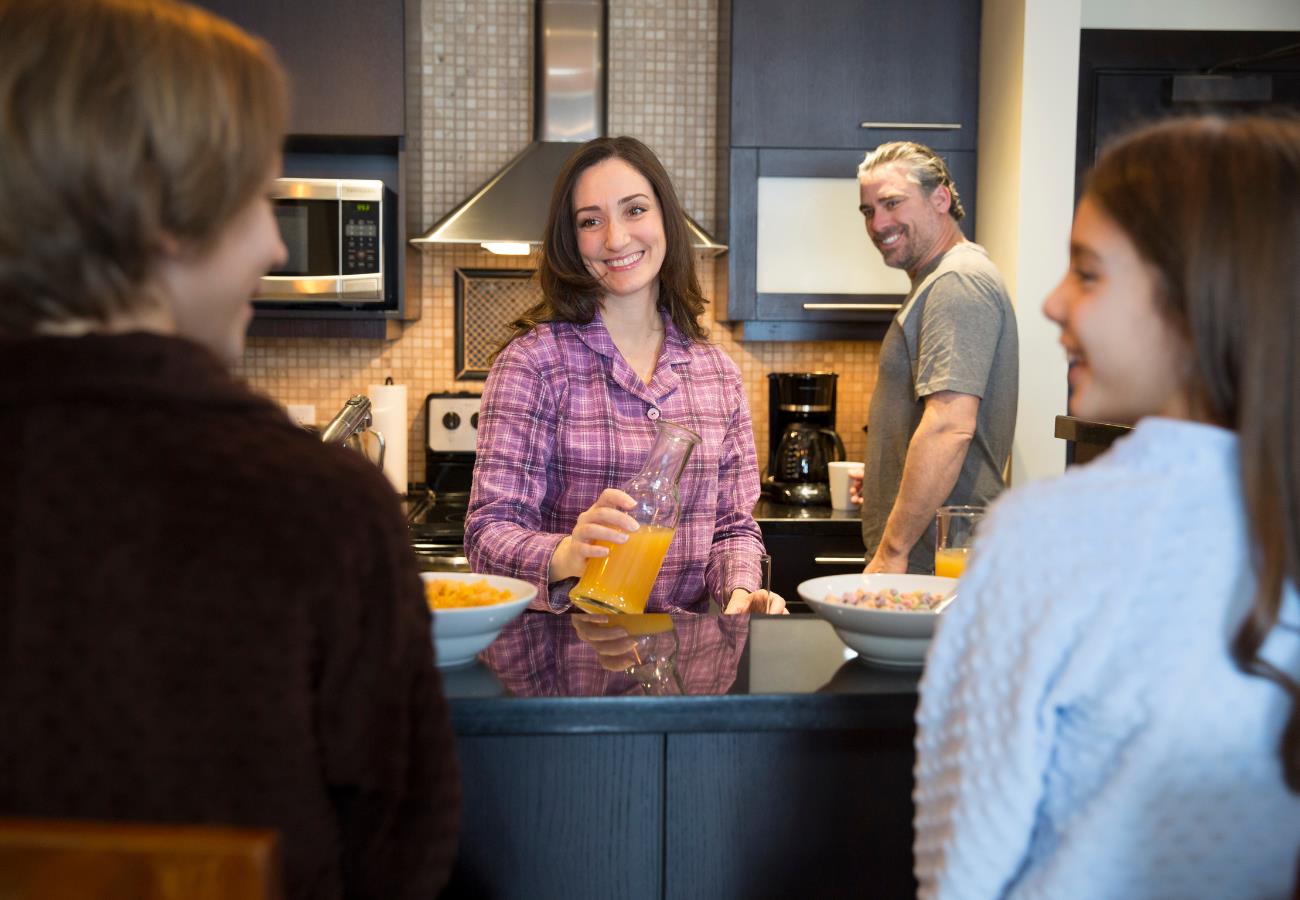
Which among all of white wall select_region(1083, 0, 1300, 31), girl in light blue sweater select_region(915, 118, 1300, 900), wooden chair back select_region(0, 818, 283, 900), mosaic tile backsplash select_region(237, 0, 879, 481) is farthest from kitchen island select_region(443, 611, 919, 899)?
white wall select_region(1083, 0, 1300, 31)

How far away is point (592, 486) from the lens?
1.93 meters

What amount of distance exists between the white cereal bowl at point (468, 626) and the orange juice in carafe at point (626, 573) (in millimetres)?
239

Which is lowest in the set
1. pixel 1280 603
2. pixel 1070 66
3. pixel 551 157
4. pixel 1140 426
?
pixel 1280 603

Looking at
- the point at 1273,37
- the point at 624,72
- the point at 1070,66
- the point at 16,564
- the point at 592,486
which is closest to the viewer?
the point at 16,564

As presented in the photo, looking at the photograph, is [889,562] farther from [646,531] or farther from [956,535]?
[646,531]

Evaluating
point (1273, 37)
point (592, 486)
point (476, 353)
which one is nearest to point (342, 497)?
point (592, 486)

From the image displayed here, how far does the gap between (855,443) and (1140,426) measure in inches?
111

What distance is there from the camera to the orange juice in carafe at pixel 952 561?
1.60m

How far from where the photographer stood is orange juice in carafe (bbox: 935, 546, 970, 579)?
63.2 inches

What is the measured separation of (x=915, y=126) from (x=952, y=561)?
1887 millimetres

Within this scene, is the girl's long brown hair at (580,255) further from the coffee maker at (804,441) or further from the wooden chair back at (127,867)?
the wooden chair back at (127,867)

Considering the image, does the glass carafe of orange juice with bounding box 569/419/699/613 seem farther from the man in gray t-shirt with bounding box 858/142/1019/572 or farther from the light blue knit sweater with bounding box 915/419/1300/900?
the man in gray t-shirt with bounding box 858/142/1019/572

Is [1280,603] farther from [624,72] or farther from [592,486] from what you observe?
[624,72]

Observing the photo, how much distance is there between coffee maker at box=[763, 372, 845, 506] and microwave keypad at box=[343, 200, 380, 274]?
1.19 metres
